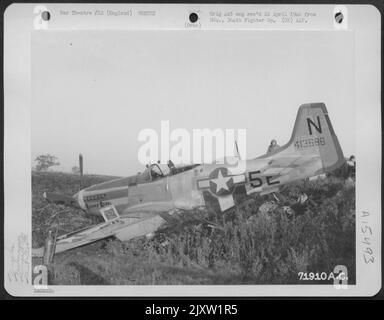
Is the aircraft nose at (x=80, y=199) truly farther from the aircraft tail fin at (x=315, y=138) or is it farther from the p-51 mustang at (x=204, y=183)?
the aircraft tail fin at (x=315, y=138)

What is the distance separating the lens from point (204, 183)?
2.67 metres

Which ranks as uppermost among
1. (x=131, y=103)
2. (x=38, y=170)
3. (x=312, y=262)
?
(x=131, y=103)

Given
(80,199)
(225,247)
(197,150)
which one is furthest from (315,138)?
(80,199)

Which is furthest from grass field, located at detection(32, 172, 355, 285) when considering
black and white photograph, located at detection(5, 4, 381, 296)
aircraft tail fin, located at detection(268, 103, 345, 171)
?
aircraft tail fin, located at detection(268, 103, 345, 171)

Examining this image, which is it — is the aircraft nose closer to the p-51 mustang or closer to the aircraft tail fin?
the p-51 mustang

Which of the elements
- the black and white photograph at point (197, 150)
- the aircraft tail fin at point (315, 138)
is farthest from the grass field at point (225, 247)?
the aircraft tail fin at point (315, 138)

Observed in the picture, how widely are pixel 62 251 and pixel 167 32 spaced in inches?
43.8

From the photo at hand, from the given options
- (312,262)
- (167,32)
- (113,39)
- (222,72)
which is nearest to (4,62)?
(113,39)

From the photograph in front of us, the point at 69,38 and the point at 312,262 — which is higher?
the point at 69,38

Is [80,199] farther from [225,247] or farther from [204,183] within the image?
[225,247]

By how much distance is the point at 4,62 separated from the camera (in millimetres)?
2615

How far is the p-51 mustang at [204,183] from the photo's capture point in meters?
2.65

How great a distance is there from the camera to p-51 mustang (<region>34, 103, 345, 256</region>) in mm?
2652
